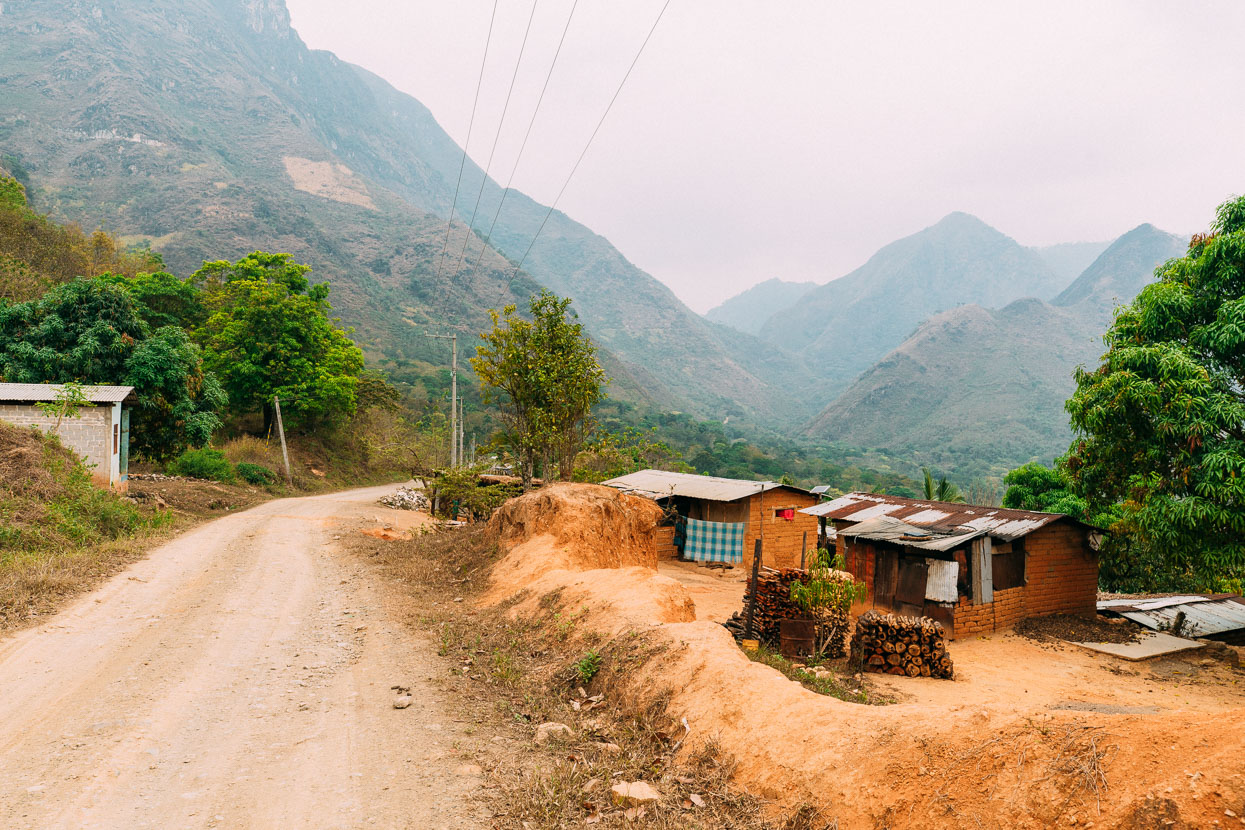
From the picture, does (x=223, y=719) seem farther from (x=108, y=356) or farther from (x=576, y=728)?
(x=108, y=356)

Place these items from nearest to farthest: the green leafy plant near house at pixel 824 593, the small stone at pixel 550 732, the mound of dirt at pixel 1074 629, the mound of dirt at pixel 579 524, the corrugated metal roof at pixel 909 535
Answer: the small stone at pixel 550 732 → the green leafy plant near house at pixel 824 593 → the mound of dirt at pixel 579 524 → the corrugated metal roof at pixel 909 535 → the mound of dirt at pixel 1074 629

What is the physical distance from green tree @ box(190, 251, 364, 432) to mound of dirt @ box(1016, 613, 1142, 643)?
39.6 metres

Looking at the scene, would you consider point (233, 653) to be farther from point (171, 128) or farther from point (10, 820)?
point (171, 128)

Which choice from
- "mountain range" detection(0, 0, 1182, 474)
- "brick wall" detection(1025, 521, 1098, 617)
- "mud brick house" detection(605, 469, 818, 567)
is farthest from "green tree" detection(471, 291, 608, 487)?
"mountain range" detection(0, 0, 1182, 474)

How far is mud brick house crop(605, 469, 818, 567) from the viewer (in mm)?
25156

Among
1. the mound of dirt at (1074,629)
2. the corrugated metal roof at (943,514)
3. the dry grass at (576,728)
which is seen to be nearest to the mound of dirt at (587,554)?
the dry grass at (576,728)

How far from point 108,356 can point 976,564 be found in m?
33.9

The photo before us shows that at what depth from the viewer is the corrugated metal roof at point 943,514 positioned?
54.4ft

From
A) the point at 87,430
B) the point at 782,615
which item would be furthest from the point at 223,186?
the point at 782,615

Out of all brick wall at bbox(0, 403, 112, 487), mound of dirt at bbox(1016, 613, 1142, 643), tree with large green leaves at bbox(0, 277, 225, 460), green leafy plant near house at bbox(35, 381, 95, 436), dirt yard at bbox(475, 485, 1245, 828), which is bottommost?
mound of dirt at bbox(1016, 613, 1142, 643)

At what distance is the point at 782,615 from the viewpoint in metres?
13.1

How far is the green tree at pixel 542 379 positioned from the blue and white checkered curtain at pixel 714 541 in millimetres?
8752

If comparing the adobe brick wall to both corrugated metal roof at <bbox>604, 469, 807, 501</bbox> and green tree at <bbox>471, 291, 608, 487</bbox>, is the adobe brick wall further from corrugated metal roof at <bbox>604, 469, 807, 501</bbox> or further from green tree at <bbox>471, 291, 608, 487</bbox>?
green tree at <bbox>471, 291, 608, 487</bbox>

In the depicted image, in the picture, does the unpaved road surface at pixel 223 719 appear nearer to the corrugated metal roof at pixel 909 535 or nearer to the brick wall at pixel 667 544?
the corrugated metal roof at pixel 909 535
